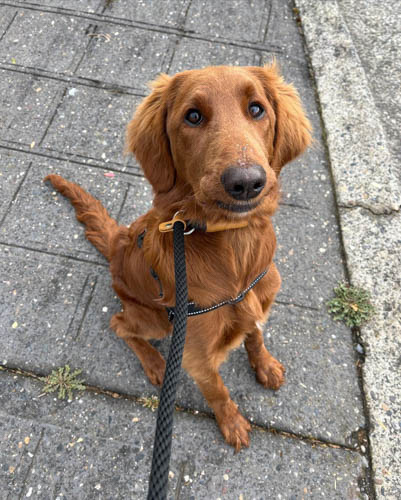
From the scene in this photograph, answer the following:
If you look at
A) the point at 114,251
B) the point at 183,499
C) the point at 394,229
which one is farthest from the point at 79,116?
the point at 183,499

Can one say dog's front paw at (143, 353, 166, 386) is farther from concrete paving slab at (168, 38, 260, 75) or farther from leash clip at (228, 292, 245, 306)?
concrete paving slab at (168, 38, 260, 75)

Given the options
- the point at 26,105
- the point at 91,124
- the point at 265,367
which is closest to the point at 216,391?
the point at 265,367

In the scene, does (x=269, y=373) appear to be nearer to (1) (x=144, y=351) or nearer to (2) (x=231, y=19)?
(1) (x=144, y=351)

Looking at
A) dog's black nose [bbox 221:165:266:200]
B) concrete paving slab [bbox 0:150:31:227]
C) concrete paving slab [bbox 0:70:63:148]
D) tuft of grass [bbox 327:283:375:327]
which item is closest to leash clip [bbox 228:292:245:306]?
dog's black nose [bbox 221:165:266:200]

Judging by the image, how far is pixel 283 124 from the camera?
192 cm

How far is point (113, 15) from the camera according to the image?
4156 millimetres

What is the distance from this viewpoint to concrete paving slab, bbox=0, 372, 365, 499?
216cm

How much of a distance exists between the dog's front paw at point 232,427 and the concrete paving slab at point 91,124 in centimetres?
215

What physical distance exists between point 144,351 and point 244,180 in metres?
1.61

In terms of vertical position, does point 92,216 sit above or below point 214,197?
below

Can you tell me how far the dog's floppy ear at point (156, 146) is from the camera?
6.13 feet

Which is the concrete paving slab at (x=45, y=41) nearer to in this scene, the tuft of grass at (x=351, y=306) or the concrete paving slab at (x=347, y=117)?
the concrete paving slab at (x=347, y=117)

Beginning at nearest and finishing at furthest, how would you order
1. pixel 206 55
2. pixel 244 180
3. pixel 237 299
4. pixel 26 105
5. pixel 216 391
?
pixel 244 180
pixel 237 299
pixel 216 391
pixel 26 105
pixel 206 55

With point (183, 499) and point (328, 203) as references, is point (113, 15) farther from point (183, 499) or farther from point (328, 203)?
point (183, 499)
